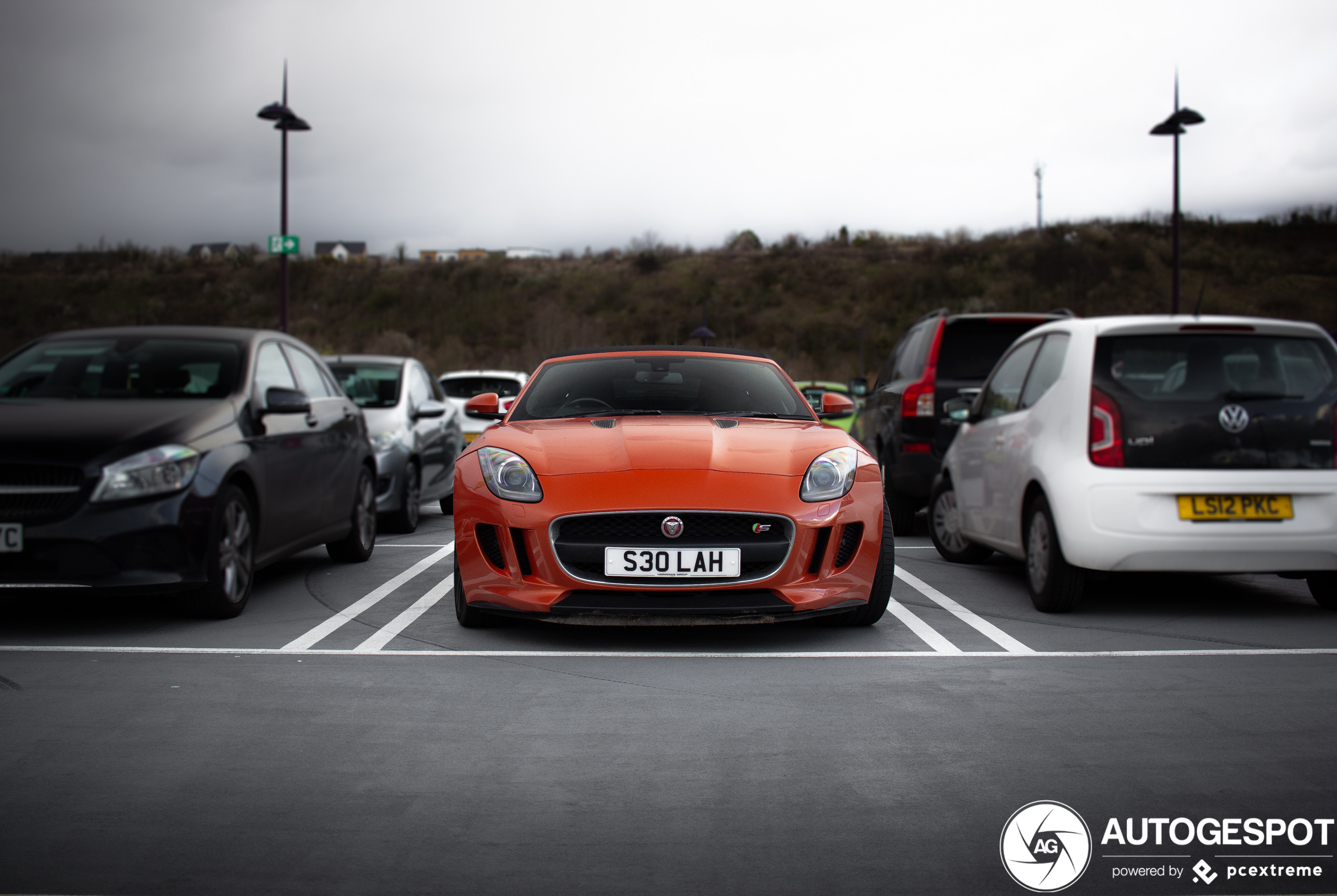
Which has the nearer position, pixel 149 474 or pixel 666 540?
pixel 666 540

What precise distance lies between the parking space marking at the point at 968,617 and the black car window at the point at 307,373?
4.02m

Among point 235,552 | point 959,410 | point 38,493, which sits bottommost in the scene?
point 235,552

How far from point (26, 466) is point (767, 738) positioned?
3825mm

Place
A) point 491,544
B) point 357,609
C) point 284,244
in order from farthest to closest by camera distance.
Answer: point 284,244, point 357,609, point 491,544

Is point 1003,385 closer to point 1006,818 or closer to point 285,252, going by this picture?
point 1006,818

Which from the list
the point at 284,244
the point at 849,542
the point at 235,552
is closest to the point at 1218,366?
the point at 849,542

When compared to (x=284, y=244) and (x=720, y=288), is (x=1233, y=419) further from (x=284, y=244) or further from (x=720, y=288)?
(x=720, y=288)

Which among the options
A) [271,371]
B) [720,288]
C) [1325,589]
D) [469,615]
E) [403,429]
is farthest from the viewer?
[720,288]

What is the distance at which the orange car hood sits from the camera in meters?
5.48

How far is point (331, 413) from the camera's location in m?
8.19

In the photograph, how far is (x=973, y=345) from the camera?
9938 millimetres

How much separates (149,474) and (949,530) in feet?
17.4

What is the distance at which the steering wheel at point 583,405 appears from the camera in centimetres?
655

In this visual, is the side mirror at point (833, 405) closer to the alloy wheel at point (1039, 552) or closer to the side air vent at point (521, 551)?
the alloy wheel at point (1039, 552)
